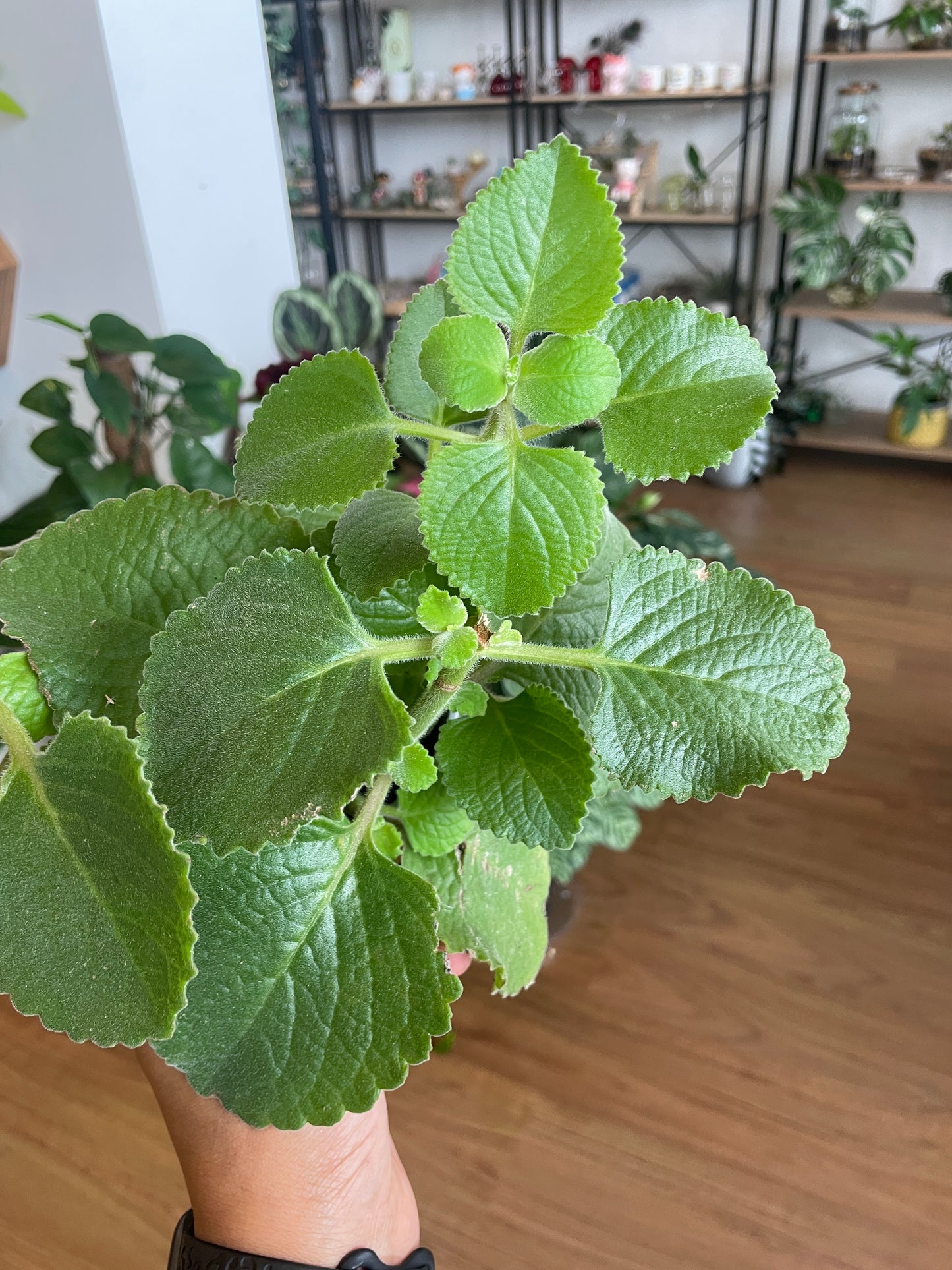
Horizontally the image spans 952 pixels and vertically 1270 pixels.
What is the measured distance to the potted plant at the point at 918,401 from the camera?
246 cm

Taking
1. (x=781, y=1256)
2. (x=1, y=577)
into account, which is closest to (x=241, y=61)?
(x=1, y=577)

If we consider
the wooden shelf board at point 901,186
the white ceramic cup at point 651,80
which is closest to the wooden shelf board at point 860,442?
the wooden shelf board at point 901,186

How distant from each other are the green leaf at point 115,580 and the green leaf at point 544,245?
109 millimetres

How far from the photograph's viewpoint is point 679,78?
99.3 inches

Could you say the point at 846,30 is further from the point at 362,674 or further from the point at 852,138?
the point at 362,674

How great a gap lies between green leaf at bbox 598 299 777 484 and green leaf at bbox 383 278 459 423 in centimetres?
7

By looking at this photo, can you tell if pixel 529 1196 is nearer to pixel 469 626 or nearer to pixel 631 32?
pixel 469 626

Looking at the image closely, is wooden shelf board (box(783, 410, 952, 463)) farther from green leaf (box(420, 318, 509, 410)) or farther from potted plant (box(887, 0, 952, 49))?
green leaf (box(420, 318, 509, 410))

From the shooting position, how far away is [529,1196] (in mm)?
724

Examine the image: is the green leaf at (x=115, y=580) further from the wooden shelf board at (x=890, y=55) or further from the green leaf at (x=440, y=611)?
the wooden shelf board at (x=890, y=55)

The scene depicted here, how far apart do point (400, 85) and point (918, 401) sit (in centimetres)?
170

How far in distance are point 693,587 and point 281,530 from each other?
141mm

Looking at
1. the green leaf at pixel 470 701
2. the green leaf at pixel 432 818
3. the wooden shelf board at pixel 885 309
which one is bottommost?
the wooden shelf board at pixel 885 309

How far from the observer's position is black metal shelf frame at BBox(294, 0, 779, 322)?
2.51 m
